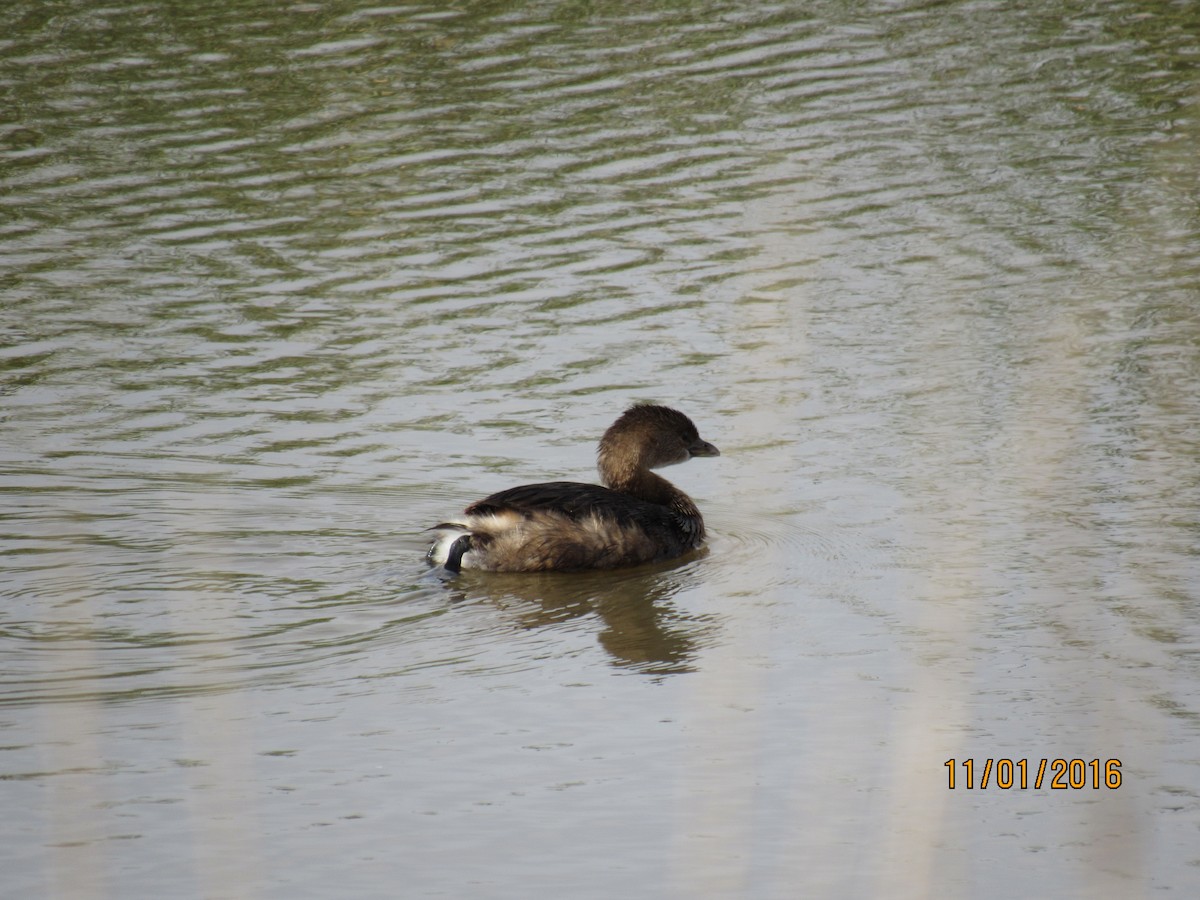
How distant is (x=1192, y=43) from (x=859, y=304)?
6.98m

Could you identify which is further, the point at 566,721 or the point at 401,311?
the point at 401,311

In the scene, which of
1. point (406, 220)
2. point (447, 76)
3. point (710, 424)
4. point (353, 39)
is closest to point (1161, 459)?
point (710, 424)

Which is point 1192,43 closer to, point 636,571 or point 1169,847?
point 636,571

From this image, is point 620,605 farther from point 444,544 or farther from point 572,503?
point 444,544

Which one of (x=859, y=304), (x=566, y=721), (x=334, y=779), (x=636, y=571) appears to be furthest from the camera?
(x=859, y=304)

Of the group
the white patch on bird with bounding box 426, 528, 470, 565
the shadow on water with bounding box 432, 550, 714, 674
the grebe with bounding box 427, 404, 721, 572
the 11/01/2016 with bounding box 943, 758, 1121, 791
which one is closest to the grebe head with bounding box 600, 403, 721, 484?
the grebe with bounding box 427, 404, 721, 572

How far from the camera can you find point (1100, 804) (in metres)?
5.73

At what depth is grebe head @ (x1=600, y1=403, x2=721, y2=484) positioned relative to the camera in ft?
29.1

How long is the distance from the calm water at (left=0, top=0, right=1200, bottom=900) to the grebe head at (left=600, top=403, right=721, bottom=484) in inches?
13.8

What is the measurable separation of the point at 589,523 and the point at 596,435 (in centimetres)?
154

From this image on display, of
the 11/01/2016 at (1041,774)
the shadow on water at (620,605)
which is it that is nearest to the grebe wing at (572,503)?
the shadow on water at (620,605)

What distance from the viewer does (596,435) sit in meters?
9.69

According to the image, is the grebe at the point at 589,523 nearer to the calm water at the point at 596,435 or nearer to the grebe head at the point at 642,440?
the grebe head at the point at 642,440

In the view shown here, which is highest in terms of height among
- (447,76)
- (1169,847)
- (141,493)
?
(447,76)
